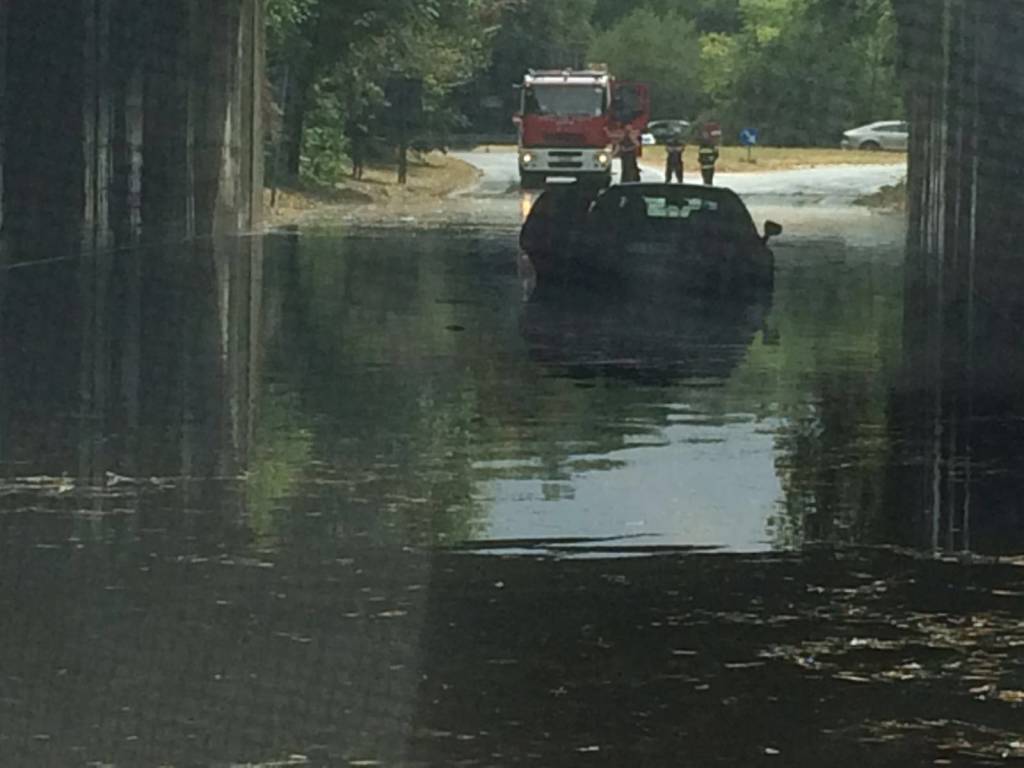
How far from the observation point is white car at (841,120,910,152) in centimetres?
10294

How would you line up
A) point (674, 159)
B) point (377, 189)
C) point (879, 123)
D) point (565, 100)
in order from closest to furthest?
point (674, 159) < point (565, 100) < point (377, 189) < point (879, 123)

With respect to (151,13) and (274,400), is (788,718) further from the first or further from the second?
(151,13)

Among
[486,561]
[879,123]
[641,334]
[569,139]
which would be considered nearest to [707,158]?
[569,139]

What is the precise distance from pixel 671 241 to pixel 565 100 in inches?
1423

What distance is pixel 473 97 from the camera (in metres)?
98.2

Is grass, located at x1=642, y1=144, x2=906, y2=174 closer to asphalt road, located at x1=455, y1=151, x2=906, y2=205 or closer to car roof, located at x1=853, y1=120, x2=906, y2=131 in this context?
car roof, located at x1=853, y1=120, x2=906, y2=131

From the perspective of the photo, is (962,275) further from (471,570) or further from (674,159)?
(674,159)

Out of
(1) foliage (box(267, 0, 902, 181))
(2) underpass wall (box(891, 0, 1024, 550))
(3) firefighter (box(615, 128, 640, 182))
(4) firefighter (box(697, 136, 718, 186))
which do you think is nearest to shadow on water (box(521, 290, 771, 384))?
(2) underpass wall (box(891, 0, 1024, 550))

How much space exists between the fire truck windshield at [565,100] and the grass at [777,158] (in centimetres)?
1631

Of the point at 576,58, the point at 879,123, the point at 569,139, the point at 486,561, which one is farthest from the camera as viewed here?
the point at 576,58

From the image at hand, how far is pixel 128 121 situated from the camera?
39312 mm

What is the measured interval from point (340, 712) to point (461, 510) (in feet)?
14.7

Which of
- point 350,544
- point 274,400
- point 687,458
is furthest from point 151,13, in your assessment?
point 350,544

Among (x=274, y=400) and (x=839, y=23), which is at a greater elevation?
(x=839, y=23)
